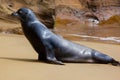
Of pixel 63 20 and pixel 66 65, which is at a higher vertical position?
pixel 66 65

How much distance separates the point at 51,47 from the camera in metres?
5.89

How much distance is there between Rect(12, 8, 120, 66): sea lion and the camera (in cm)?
588

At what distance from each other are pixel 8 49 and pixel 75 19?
9.81m

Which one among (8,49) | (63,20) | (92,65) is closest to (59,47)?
(92,65)

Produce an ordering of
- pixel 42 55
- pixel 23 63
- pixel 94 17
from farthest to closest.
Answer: pixel 94 17, pixel 42 55, pixel 23 63

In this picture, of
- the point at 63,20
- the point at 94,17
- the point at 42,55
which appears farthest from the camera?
the point at 94,17

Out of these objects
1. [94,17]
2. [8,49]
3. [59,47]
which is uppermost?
[59,47]

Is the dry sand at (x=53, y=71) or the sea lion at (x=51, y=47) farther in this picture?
the sea lion at (x=51, y=47)

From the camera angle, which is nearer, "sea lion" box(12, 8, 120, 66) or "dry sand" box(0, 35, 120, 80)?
"dry sand" box(0, 35, 120, 80)

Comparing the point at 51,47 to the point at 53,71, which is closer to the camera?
the point at 53,71

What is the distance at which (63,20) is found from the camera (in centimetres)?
1645

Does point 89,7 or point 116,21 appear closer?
point 116,21

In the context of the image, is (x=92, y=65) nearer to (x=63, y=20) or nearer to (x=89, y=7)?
(x=63, y=20)

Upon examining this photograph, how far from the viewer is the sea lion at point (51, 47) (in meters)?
5.88
